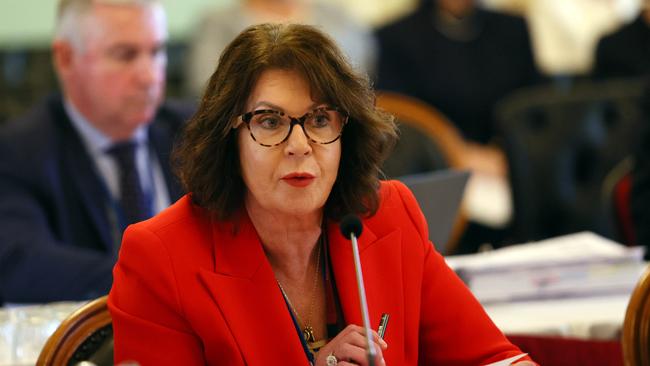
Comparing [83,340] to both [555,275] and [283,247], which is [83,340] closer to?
[283,247]

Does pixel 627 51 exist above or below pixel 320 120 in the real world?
below

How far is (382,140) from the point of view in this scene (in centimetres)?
204

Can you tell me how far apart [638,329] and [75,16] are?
2.05 meters

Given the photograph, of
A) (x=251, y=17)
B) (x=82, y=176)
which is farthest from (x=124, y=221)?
(x=251, y=17)

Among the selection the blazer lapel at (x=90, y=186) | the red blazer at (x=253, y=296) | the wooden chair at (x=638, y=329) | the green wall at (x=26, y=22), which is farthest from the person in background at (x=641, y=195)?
the green wall at (x=26, y=22)

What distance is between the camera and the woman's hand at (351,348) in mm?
1840

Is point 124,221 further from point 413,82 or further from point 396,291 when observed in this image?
point 413,82

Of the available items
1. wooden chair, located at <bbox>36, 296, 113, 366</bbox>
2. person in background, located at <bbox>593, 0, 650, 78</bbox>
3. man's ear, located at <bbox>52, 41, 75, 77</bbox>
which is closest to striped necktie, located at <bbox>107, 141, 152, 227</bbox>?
man's ear, located at <bbox>52, 41, 75, 77</bbox>

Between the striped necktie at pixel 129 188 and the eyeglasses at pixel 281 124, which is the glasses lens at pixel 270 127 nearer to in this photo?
the eyeglasses at pixel 281 124

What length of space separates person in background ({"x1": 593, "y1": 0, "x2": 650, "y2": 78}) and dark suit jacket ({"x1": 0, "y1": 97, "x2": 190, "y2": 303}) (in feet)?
9.45

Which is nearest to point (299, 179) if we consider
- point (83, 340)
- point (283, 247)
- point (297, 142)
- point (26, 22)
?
point (297, 142)

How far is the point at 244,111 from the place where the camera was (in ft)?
6.24

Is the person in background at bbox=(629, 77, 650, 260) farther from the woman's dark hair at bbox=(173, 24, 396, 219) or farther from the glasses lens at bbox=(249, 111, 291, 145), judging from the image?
the glasses lens at bbox=(249, 111, 291, 145)

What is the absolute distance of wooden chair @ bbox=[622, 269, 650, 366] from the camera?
204cm
